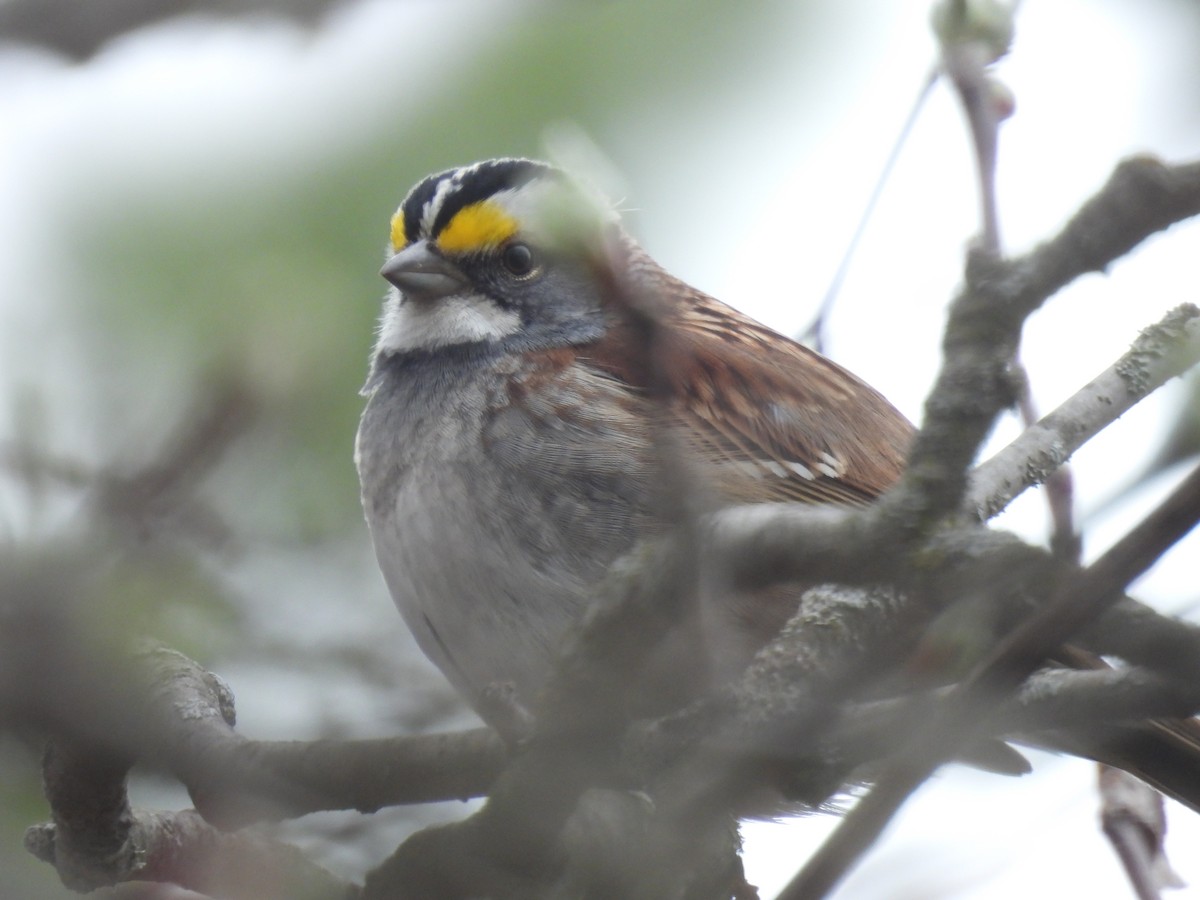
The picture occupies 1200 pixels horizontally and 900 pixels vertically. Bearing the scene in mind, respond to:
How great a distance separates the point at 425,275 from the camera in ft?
16.6

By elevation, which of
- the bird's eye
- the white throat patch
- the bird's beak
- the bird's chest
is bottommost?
the bird's chest

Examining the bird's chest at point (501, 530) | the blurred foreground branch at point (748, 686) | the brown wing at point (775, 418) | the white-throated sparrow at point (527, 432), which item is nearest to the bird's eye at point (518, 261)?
the white-throated sparrow at point (527, 432)

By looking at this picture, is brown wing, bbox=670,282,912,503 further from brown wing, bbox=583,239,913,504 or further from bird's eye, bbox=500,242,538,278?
bird's eye, bbox=500,242,538,278

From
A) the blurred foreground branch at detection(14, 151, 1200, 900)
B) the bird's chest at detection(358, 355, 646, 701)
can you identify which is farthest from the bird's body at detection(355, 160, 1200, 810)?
the blurred foreground branch at detection(14, 151, 1200, 900)

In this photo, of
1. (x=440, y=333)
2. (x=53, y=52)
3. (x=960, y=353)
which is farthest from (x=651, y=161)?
(x=440, y=333)

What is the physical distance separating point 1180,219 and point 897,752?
71 centimetres

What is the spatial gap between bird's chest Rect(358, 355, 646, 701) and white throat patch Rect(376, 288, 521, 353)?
1.77 feet

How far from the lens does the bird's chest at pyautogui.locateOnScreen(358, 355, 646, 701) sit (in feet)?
13.6

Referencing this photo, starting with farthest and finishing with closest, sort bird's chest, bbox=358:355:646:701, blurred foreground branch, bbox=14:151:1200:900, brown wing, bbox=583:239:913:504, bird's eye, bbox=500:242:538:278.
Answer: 1. bird's eye, bbox=500:242:538:278
2. brown wing, bbox=583:239:913:504
3. bird's chest, bbox=358:355:646:701
4. blurred foreground branch, bbox=14:151:1200:900

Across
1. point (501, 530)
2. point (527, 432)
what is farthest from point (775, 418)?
point (501, 530)

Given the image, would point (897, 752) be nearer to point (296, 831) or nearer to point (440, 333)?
point (296, 831)

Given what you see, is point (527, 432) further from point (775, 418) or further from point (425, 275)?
point (775, 418)

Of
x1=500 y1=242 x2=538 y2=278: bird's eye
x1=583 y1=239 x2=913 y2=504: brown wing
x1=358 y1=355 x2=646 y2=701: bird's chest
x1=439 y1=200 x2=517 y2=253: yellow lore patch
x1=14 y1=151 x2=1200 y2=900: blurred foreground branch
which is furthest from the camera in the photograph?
x1=500 y1=242 x2=538 y2=278: bird's eye

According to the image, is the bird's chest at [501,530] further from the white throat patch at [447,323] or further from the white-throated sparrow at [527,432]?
the white throat patch at [447,323]
